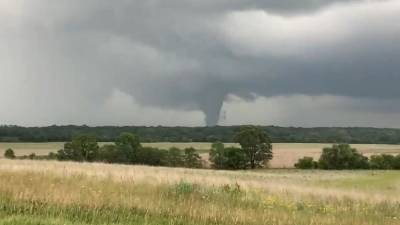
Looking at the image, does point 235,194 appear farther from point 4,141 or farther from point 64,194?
point 4,141

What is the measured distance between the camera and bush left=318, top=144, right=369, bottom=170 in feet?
364

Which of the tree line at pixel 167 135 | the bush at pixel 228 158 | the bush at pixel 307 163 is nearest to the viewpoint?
the bush at pixel 307 163

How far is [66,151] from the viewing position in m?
111

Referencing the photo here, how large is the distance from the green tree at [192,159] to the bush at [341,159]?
2333 cm

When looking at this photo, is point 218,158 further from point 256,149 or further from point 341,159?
point 341,159

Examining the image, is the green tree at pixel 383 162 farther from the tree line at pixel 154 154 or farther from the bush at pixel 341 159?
the tree line at pixel 154 154

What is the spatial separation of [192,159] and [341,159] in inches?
1131

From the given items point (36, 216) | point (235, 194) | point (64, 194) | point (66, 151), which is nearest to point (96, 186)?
point (64, 194)

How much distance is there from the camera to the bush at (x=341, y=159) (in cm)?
11081

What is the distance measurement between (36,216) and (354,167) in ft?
348

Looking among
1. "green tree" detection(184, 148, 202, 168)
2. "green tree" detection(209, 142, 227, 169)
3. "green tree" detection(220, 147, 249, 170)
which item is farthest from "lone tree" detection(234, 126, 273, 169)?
"green tree" detection(184, 148, 202, 168)

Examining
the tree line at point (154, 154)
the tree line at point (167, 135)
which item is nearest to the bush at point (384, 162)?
the tree line at point (154, 154)

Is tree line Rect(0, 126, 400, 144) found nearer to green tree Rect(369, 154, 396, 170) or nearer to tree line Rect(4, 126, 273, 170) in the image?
tree line Rect(4, 126, 273, 170)

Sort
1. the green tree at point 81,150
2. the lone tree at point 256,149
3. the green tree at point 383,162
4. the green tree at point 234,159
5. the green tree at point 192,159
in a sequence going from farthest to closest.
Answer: the lone tree at point 256,149, the green tree at point 234,159, the green tree at point 192,159, the green tree at point 81,150, the green tree at point 383,162
